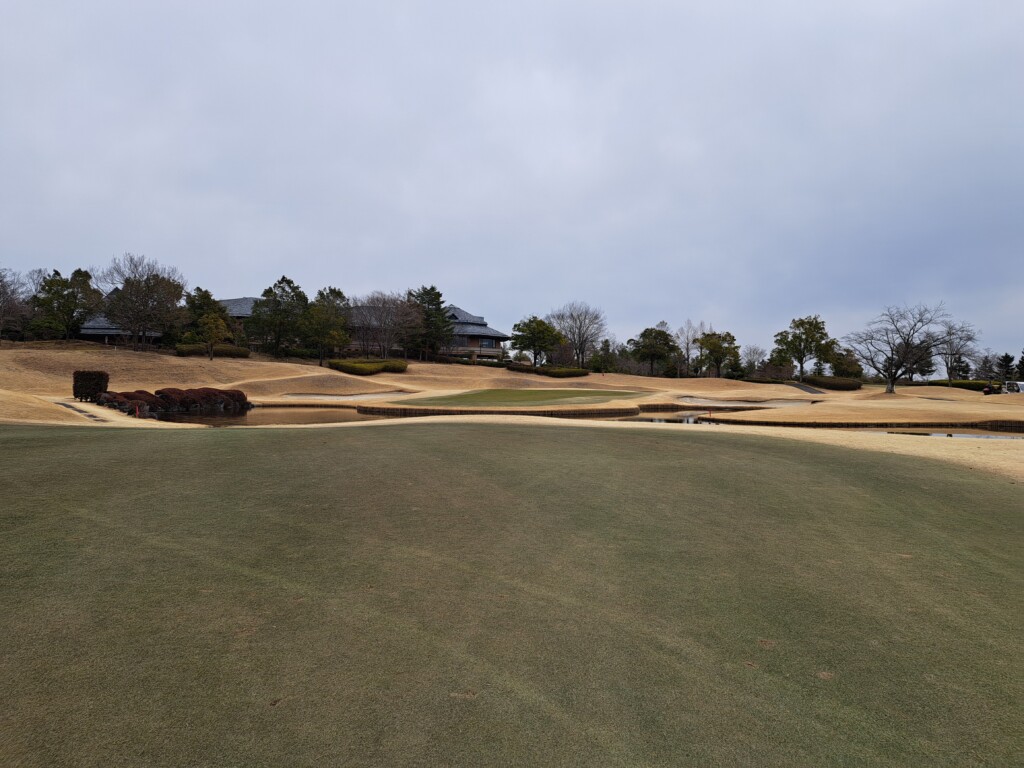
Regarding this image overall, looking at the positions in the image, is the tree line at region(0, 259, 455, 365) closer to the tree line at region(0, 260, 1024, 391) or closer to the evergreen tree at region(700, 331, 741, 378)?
the tree line at region(0, 260, 1024, 391)

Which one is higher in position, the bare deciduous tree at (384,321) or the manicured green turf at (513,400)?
the bare deciduous tree at (384,321)

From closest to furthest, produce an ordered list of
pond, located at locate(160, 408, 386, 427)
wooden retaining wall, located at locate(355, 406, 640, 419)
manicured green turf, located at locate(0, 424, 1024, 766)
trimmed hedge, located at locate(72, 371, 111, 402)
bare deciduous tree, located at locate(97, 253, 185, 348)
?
1. manicured green turf, located at locate(0, 424, 1024, 766)
2. pond, located at locate(160, 408, 386, 427)
3. wooden retaining wall, located at locate(355, 406, 640, 419)
4. trimmed hedge, located at locate(72, 371, 111, 402)
5. bare deciduous tree, located at locate(97, 253, 185, 348)

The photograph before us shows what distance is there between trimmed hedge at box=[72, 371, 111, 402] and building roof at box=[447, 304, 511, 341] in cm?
5491

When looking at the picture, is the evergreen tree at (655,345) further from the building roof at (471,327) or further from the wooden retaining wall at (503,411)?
the wooden retaining wall at (503,411)

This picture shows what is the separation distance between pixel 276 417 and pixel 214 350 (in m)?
30.1

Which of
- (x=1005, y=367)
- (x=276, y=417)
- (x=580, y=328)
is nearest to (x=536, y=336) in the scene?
(x=580, y=328)

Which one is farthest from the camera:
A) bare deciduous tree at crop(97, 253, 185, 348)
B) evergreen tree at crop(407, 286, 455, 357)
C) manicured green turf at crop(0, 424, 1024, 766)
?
evergreen tree at crop(407, 286, 455, 357)

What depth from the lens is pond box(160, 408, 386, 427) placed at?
2189 cm

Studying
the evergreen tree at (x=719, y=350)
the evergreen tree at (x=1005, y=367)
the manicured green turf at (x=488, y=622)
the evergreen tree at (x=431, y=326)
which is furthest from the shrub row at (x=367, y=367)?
the evergreen tree at (x=1005, y=367)

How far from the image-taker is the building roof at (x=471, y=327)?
3169 inches

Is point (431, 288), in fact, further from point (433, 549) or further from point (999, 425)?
point (433, 549)

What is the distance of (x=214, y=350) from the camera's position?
49.7 metres

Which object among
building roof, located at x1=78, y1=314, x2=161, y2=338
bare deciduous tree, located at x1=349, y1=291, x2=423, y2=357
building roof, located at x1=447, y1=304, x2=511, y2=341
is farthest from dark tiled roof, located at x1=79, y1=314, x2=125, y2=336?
building roof, located at x1=447, y1=304, x2=511, y2=341

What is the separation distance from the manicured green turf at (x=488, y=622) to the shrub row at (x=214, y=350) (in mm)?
46844
